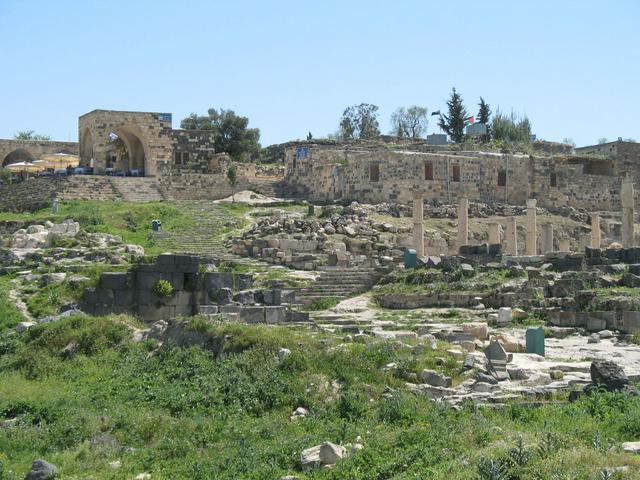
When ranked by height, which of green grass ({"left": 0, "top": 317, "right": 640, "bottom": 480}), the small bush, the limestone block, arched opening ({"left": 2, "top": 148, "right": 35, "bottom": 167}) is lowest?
green grass ({"left": 0, "top": 317, "right": 640, "bottom": 480})

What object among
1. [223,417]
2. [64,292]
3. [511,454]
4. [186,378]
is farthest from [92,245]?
[511,454]

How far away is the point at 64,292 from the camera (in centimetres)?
2600

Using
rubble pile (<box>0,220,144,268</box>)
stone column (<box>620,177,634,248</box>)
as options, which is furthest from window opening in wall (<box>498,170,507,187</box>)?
rubble pile (<box>0,220,144,268</box>)

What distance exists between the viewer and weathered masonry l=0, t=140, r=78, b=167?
209 feet

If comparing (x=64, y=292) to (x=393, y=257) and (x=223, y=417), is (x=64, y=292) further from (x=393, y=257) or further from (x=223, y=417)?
(x=393, y=257)

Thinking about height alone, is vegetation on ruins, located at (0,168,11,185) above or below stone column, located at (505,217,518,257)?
above

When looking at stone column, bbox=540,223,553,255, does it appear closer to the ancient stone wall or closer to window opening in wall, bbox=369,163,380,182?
window opening in wall, bbox=369,163,380,182

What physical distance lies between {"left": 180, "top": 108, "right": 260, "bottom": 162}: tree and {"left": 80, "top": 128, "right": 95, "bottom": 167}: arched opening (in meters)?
12.0

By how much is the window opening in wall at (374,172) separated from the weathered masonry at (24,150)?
83.6 feet

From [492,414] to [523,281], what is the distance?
1588cm

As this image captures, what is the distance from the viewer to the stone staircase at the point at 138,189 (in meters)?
47.2

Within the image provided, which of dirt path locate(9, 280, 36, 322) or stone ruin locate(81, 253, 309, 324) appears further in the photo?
stone ruin locate(81, 253, 309, 324)

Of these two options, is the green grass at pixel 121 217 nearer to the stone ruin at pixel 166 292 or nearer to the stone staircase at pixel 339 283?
the stone staircase at pixel 339 283

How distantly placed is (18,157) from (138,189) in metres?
19.3
